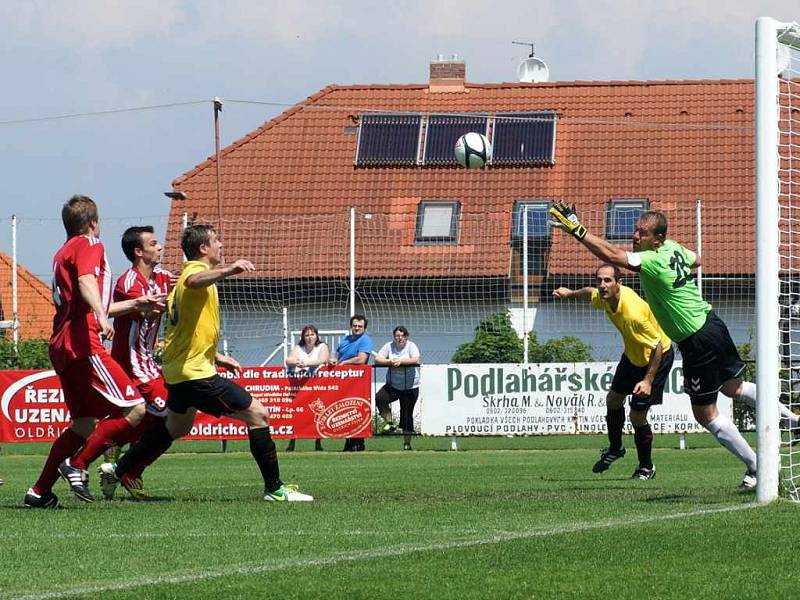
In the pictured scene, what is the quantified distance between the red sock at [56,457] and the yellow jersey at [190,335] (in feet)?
2.64

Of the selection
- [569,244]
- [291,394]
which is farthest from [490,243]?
[291,394]

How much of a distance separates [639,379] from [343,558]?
6.99 m

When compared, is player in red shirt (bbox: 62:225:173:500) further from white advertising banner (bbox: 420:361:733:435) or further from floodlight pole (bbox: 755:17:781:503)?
white advertising banner (bbox: 420:361:733:435)

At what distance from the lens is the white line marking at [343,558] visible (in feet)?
20.0

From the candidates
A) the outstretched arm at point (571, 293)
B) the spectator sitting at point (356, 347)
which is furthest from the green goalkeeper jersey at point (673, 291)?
the spectator sitting at point (356, 347)

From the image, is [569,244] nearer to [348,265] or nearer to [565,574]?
[348,265]

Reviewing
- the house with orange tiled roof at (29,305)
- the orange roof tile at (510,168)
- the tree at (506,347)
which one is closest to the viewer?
the tree at (506,347)

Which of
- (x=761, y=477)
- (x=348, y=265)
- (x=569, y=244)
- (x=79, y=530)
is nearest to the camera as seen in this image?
(x=79, y=530)

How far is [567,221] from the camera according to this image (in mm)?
9844

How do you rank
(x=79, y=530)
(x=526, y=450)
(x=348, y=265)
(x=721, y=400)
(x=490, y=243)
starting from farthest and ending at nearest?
(x=490, y=243), (x=348, y=265), (x=721, y=400), (x=526, y=450), (x=79, y=530)

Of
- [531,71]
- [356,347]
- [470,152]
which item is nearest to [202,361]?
[356,347]

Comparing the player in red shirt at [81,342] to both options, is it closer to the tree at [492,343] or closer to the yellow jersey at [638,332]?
the yellow jersey at [638,332]

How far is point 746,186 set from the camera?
37.6 meters

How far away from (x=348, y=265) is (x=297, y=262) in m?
1.79
